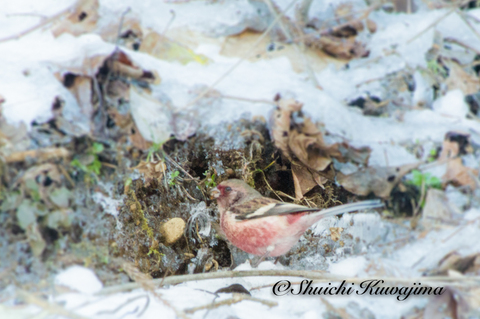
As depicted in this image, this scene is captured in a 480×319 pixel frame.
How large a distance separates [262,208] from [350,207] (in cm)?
32

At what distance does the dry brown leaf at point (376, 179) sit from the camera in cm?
101

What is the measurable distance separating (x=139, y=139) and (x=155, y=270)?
493 millimetres

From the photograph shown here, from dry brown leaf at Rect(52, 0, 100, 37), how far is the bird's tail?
86 cm

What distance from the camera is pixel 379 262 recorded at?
1.04 m

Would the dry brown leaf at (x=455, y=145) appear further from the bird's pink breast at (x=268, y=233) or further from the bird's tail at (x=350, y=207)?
the bird's pink breast at (x=268, y=233)

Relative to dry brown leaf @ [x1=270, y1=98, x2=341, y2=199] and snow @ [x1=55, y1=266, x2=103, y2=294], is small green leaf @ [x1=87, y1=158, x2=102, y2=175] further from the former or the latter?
dry brown leaf @ [x1=270, y1=98, x2=341, y2=199]

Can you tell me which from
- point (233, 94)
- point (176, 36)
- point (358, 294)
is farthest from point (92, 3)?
point (358, 294)

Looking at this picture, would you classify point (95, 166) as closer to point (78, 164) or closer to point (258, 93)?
point (78, 164)

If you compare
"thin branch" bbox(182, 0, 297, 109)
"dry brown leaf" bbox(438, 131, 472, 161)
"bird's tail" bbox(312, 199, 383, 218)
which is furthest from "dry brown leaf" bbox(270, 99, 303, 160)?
"dry brown leaf" bbox(438, 131, 472, 161)

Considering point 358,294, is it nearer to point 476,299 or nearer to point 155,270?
point 476,299

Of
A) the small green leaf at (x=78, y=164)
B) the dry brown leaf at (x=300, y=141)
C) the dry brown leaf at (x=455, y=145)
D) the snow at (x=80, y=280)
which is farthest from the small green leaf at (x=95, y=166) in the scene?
the dry brown leaf at (x=455, y=145)

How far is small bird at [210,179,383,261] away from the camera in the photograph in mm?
1221
